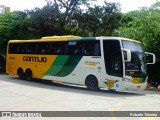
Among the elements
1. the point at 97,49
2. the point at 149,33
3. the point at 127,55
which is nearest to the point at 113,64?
the point at 127,55

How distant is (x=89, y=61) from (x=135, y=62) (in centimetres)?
261

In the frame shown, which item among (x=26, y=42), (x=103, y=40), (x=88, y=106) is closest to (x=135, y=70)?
(x=103, y=40)

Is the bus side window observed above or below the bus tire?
above

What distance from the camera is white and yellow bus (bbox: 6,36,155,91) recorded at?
1700cm

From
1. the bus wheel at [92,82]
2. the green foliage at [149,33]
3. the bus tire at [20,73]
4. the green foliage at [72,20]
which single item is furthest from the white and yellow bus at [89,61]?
the green foliage at [72,20]

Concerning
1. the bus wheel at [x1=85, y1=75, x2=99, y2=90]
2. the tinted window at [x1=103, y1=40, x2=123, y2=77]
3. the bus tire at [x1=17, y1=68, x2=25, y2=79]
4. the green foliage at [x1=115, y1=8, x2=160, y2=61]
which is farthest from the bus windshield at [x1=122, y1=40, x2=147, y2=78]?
the bus tire at [x1=17, y1=68, x2=25, y2=79]

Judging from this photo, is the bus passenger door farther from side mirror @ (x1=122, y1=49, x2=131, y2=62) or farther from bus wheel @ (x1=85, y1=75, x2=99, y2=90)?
bus wheel @ (x1=85, y1=75, x2=99, y2=90)

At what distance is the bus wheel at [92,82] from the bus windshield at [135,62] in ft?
A: 6.88

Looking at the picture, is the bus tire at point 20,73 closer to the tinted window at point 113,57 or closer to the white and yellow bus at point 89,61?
the white and yellow bus at point 89,61

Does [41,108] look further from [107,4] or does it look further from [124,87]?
[107,4]

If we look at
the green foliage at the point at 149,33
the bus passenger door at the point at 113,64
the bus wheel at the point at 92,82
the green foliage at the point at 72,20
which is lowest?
the bus wheel at the point at 92,82

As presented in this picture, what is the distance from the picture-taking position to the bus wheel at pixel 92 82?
59.6 feet

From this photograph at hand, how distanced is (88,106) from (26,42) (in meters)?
12.2

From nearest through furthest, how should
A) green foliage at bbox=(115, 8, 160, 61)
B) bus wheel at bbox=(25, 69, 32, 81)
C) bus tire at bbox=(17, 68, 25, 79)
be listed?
bus wheel at bbox=(25, 69, 32, 81) → green foliage at bbox=(115, 8, 160, 61) → bus tire at bbox=(17, 68, 25, 79)
